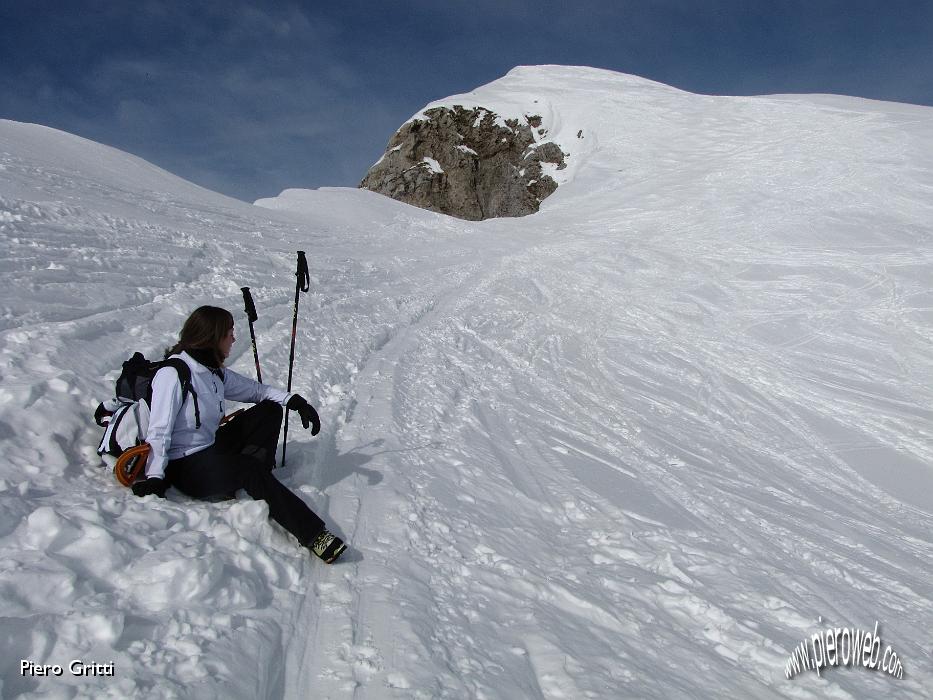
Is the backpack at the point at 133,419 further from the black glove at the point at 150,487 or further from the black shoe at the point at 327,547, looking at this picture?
the black shoe at the point at 327,547

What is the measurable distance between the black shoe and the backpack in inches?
47.6

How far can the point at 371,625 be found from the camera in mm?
3164

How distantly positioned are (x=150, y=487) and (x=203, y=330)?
1094 mm

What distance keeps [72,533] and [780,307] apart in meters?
15.5

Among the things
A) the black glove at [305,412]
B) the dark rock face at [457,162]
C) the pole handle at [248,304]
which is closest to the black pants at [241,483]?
the black glove at [305,412]

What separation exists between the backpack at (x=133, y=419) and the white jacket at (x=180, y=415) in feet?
0.17

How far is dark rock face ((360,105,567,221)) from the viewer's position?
47.4 m

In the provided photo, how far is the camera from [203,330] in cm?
410

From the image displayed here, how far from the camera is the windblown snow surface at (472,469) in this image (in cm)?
294

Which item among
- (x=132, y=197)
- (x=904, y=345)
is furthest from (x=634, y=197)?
(x=132, y=197)

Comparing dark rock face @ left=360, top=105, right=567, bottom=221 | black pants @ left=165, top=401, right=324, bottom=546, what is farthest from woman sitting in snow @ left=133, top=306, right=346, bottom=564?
dark rock face @ left=360, top=105, right=567, bottom=221

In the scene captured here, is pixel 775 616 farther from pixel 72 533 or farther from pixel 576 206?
pixel 576 206
